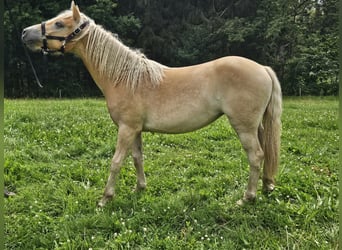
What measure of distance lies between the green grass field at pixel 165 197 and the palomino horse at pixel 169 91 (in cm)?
36

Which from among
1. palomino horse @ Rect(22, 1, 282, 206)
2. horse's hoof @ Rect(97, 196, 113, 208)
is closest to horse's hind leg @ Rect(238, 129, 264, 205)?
palomino horse @ Rect(22, 1, 282, 206)

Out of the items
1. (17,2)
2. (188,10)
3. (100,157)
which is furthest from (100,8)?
(100,157)

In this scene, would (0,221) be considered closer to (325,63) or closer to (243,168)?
(243,168)

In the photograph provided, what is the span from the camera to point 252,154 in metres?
3.28

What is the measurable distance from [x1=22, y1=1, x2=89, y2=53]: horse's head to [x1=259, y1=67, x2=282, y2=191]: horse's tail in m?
2.09

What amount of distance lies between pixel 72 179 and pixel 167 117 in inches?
68.1

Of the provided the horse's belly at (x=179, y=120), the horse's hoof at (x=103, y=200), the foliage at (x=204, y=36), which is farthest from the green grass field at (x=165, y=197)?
the foliage at (x=204, y=36)

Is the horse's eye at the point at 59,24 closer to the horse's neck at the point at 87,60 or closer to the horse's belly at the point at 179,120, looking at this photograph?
the horse's neck at the point at 87,60

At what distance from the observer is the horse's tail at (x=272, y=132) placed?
129 inches

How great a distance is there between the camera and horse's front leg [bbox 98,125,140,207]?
10.8 ft

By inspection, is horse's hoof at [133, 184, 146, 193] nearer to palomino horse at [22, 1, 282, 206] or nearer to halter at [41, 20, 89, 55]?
palomino horse at [22, 1, 282, 206]

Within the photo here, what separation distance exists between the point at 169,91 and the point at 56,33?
136 centimetres

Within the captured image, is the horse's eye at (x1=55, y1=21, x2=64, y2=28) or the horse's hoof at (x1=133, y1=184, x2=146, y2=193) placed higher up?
the horse's eye at (x1=55, y1=21, x2=64, y2=28)

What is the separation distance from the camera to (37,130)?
601 cm
